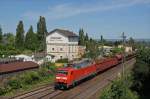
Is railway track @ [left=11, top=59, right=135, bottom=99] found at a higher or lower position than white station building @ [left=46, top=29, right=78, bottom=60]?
lower

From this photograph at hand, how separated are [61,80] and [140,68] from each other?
10843mm

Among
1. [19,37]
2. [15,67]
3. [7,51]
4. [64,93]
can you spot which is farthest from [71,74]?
[19,37]

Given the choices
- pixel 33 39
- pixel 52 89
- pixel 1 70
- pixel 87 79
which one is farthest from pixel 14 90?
pixel 33 39

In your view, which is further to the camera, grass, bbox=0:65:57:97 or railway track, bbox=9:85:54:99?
grass, bbox=0:65:57:97

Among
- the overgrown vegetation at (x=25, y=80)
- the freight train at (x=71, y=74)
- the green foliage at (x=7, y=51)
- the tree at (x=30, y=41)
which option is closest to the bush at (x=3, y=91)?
the overgrown vegetation at (x=25, y=80)

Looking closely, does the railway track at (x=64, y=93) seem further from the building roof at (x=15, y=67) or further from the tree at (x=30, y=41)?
the tree at (x=30, y=41)

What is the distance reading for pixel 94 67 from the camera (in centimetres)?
5112

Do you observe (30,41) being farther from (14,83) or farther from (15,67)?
(14,83)

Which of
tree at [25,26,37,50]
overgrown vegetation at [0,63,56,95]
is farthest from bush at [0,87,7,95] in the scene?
tree at [25,26,37,50]

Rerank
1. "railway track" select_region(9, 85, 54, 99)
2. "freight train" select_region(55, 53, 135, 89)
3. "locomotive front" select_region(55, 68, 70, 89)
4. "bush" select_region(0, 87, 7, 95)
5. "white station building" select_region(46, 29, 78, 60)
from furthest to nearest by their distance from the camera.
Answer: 1. "white station building" select_region(46, 29, 78, 60)
2. "freight train" select_region(55, 53, 135, 89)
3. "locomotive front" select_region(55, 68, 70, 89)
4. "bush" select_region(0, 87, 7, 95)
5. "railway track" select_region(9, 85, 54, 99)

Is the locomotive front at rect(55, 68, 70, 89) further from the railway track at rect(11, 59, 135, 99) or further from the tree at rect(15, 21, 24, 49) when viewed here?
the tree at rect(15, 21, 24, 49)

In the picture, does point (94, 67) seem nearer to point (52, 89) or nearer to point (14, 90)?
point (52, 89)

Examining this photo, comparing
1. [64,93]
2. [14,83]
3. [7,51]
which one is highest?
[7,51]

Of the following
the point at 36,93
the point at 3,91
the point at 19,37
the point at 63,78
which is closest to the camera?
the point at 36,93
